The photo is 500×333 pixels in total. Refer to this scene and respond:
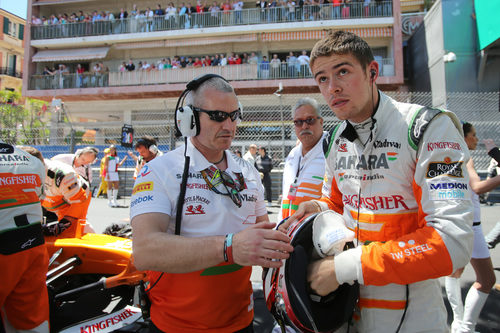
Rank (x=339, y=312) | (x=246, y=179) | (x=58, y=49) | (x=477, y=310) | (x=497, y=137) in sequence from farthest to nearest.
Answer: (x=58, y=49)
(x=497, y=137)
(x=477, y=310)
(x=246, y=179)
(x=339, y=312)

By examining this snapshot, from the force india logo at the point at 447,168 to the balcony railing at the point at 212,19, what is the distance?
2258 cm

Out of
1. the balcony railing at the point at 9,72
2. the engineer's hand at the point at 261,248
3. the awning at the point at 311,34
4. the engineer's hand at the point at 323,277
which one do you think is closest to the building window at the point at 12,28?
the balcony railing at the point at 9,72

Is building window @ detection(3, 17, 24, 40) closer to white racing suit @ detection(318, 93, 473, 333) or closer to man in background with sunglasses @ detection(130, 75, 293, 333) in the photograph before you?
man in background with sunglasses @ detection(130, 75, 293, 333)

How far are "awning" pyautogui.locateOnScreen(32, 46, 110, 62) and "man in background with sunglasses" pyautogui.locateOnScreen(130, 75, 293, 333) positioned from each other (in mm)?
25263

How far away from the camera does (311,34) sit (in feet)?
71.4

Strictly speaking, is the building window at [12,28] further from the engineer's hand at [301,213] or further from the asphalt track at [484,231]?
the engineer's hand at [301,213]

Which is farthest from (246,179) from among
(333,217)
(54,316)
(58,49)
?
(58,49)

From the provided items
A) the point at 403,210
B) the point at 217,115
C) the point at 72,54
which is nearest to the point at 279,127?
the point at 217,115

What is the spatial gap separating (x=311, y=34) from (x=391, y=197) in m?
22.6

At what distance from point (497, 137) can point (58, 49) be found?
28554mm

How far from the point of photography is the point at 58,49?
24812 millimetres

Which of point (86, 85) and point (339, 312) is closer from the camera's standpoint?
point (339, 312)

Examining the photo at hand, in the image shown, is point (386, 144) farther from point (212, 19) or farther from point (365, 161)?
point (212, 19)

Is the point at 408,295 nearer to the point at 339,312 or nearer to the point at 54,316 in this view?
the point at 339,312
